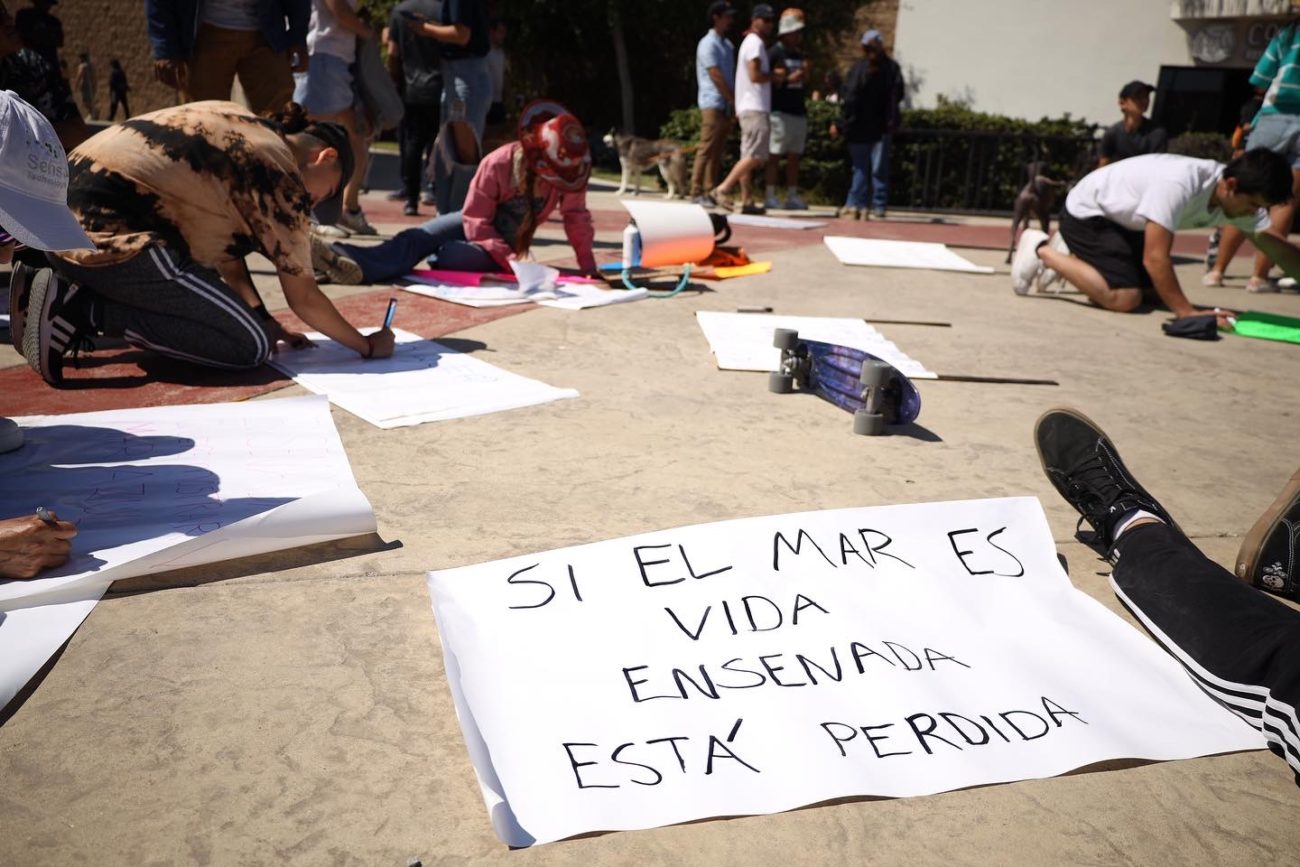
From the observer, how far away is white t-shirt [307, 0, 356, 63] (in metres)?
6.20

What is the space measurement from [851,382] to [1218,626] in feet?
5.30

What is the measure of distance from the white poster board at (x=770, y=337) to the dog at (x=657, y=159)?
6.55 meters

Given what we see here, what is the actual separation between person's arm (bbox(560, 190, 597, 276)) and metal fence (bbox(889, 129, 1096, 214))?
300 inches

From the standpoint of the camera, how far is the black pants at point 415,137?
716 cm

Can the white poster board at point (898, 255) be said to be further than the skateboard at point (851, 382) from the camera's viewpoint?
Yes

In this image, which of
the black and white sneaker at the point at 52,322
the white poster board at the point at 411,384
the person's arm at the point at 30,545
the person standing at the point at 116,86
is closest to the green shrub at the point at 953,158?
the white poster board at the point at 411,384

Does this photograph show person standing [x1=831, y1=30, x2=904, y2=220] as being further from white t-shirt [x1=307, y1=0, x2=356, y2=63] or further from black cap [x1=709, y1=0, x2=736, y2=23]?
white t-shirt [x1=307, y1=0, x2=356, y2=63]

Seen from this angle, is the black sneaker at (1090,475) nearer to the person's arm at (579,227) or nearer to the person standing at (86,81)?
the person's arm at (579,227)

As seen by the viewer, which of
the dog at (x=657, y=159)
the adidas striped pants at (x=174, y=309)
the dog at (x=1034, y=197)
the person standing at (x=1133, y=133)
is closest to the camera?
the adidas striped pants at (x=174, y=309)

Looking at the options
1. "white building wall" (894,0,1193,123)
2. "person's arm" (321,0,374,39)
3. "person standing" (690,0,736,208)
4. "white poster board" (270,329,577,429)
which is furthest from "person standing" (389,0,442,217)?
"white building wall" (894,0,1193,123)

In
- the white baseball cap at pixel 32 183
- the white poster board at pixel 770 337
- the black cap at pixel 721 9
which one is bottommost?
the white poster board at pixel 770 337

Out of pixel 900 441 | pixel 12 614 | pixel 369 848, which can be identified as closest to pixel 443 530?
pixel 12 614

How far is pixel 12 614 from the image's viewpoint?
1676mm

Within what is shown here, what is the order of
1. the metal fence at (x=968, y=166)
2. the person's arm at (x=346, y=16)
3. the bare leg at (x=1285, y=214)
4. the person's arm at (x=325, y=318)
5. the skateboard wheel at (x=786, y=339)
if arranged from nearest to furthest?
the person's arm at (x=325, y=318) → the skateboard wheel at (x=786, y=339) → the bare leg at (x=1285, y=214) → the person's arm at (x=346, y=16) → the metal fence at (x=968, y=166)
